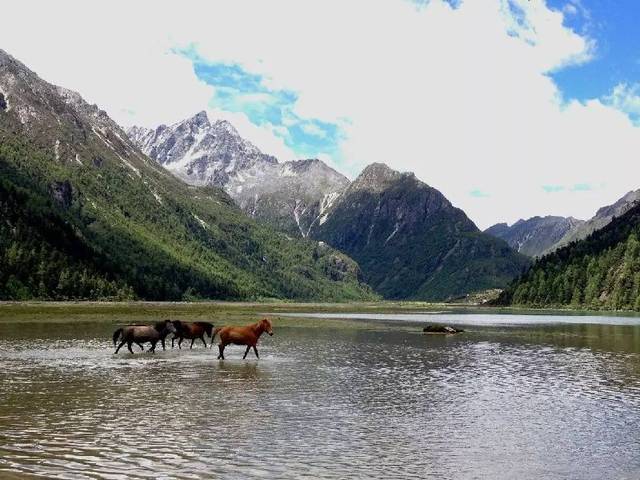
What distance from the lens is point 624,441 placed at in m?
20.8

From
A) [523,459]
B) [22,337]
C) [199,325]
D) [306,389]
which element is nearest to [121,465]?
[523,459]

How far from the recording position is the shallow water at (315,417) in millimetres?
17312

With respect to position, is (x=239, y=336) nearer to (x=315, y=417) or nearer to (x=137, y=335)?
(x=137, y=335)

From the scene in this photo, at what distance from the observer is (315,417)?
23.9 metres

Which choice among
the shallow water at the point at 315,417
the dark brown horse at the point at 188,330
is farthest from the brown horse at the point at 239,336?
the dark brown horse at the point at 188,330

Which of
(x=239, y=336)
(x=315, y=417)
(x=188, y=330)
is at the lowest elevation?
(x=315, y=417)

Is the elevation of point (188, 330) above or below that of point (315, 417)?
Answer: above

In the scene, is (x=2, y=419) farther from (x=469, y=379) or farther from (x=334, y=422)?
(x=469, y=379)

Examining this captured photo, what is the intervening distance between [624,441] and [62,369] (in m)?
29.5

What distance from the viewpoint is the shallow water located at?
17312 mm

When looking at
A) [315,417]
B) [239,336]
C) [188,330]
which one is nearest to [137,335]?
[188,330]

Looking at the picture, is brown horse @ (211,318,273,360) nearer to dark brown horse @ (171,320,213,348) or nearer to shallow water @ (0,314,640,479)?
shallow water @ (0,314,640,479)

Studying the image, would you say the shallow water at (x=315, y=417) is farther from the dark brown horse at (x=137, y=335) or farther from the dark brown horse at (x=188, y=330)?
the dark brown horse at (x=188, y=330)

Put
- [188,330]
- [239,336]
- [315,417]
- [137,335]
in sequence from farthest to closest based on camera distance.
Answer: [188,330] → [137,335] → [239,336] → [315,417]
